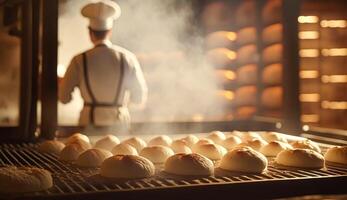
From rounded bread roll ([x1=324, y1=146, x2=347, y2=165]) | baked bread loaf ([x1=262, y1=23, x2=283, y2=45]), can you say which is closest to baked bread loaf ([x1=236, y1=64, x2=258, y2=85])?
baked bread loaf ([x1=262, y1=23, x2=283, y2=45])

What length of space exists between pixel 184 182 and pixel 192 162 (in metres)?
0.21

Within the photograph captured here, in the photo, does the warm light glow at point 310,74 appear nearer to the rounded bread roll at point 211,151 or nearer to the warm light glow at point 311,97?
the warm light glow at point 311,97

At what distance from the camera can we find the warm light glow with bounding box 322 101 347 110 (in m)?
7.39

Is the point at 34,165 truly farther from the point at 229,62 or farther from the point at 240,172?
the point at 229,62

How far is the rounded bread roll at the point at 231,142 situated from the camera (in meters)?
3.36

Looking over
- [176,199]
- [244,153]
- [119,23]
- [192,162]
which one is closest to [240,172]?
[244,153]

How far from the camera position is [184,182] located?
2172 mm

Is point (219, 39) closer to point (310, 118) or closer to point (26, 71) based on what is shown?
point (310, 118)

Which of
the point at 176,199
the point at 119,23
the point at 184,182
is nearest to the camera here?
the point at 176,199

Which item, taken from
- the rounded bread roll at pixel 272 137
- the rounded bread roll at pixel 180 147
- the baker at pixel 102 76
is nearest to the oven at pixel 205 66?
the rounded bread roll at pixel 272 137

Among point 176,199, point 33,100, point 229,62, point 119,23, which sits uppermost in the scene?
point 119,23

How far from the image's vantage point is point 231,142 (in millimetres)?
3387

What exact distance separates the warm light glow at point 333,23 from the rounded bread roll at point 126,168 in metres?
5.93

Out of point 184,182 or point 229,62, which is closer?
point 184,182
